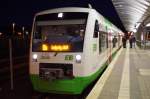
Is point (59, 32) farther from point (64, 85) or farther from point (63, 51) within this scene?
point (64, 85)

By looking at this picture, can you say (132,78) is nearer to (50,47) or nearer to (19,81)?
(50,47)

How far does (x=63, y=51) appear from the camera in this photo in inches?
326

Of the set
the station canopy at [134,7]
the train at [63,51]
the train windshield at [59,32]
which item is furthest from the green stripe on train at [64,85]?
the station canopy at [134,7]

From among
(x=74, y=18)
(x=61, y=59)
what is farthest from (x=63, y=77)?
(x=74, y=18)

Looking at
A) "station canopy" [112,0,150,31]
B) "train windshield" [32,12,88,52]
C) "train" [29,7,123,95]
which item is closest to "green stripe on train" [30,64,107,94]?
"train" [29,7,123,95]

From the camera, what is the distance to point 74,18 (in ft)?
28.3

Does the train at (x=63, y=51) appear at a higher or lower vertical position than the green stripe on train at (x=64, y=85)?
higher

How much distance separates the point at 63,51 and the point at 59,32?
2.08 feet

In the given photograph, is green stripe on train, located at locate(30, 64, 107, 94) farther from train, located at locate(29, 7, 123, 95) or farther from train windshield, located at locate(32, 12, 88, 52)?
train windshield, located at locate(32, 12, 88, 52)

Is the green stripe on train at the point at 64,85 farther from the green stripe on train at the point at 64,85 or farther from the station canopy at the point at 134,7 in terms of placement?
the station canopy at the point at 134,7

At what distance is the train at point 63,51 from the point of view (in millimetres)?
8023

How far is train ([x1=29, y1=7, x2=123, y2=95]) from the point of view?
316 inches

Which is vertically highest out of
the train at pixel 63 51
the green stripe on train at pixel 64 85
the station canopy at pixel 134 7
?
the station canopy at pixel 134 7

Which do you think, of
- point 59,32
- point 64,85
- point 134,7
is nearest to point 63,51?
point 59,32
